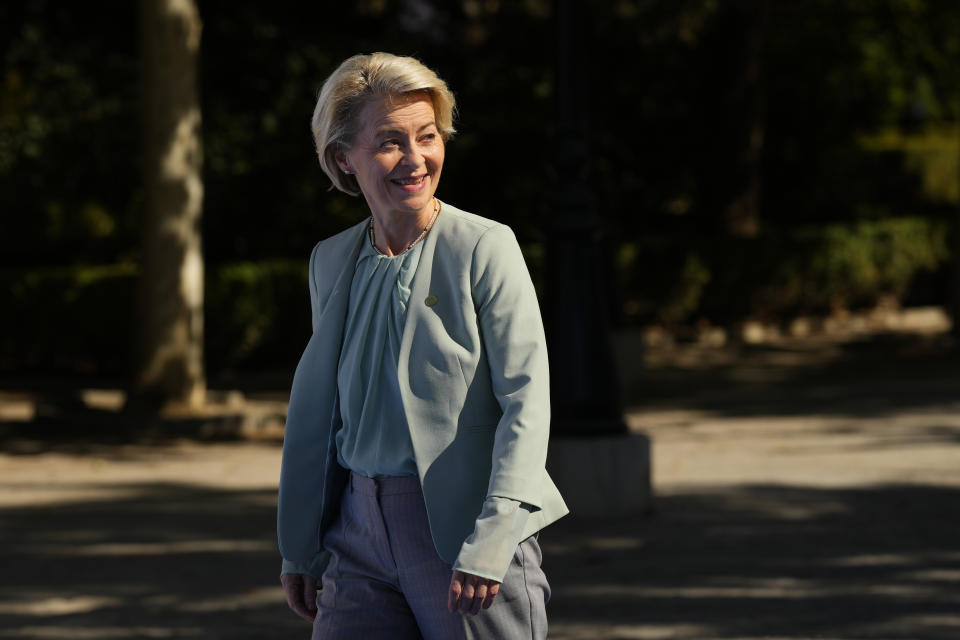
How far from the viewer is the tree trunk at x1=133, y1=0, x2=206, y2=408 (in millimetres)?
11742

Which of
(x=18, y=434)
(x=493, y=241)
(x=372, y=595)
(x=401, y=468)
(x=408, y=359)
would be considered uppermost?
(x=493, y=241)

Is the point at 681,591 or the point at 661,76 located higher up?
the point at 661,76

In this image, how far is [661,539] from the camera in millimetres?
6801

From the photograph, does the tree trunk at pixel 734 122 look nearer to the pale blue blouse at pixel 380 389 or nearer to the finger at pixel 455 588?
the pale blue blouse at pixel 380 389

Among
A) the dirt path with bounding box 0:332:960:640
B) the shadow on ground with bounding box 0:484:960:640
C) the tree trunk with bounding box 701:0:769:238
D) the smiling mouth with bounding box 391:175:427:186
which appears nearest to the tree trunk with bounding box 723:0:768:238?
the tree trunk with bounding box 701:0:769:238

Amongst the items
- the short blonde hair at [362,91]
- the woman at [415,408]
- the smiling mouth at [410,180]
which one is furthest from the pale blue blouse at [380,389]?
the short blonde hair at [362,91]

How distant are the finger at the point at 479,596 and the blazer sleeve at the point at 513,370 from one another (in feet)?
0.52

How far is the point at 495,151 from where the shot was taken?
18906 millimetres

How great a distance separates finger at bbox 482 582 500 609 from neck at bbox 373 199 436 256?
68 cm

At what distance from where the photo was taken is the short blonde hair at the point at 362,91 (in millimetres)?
2604

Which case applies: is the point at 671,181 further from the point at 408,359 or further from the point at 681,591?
the point at 408,359

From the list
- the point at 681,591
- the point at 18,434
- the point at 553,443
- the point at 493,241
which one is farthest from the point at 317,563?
the point at 18,434

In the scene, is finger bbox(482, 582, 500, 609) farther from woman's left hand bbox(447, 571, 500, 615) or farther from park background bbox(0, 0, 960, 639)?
park background bbox(0, 0, 960, 639)

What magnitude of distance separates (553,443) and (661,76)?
46.0ft
